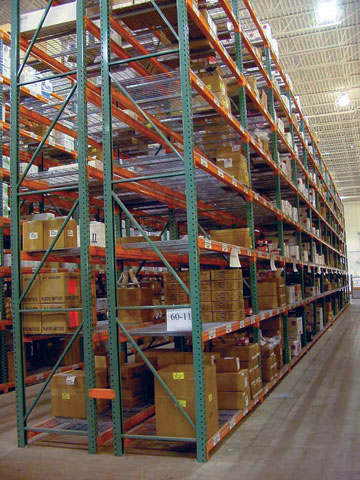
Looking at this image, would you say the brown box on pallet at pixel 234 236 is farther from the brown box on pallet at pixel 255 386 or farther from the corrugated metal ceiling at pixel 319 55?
the corrugated metal ceiling at pixel 319 55

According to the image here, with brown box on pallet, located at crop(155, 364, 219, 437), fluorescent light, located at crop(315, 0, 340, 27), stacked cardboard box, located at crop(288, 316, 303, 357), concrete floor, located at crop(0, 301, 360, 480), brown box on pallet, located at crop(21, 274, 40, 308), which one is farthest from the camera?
fluorescent light, located at crop(315, 0, 340, 27)

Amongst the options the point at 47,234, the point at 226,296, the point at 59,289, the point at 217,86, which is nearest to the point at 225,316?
the point at 226,296

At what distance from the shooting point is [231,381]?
17.8 feet

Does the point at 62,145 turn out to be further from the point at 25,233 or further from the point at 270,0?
the point at 270,0

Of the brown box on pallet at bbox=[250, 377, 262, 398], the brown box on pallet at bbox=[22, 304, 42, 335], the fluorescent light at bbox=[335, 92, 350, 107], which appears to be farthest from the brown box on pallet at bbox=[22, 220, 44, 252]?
the fluorescent light at bbox=[335, 92, 350, 107]

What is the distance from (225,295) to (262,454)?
1.76 m

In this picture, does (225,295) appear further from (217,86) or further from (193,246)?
(217,86)

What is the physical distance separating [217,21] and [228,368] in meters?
5.20

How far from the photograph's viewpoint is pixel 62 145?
8008 millimetres

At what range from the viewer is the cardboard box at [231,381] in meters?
5.39

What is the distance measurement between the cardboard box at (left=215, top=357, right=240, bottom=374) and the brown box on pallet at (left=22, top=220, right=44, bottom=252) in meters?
2.31

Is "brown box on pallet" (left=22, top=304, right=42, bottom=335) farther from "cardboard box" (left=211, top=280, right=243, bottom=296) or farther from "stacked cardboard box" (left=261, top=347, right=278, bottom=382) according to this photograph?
"stacked cardboard box" (left=261, top=347, right=278, bottom=382)

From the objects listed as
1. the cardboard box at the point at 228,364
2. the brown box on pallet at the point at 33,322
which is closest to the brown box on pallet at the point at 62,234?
the brown box on pallet at the point at 33,322

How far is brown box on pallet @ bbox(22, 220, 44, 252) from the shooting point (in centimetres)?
508
